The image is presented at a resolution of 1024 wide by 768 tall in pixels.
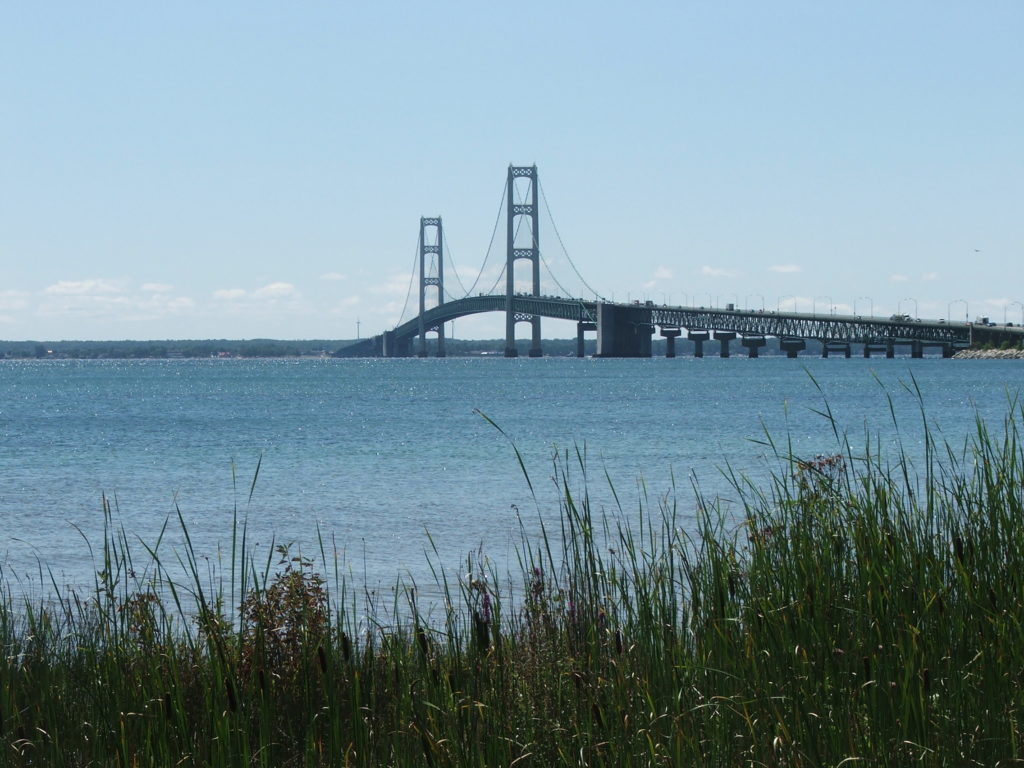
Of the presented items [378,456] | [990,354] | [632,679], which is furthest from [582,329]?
[632,679]

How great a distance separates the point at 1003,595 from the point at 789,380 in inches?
2792

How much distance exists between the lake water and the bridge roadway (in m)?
34.3

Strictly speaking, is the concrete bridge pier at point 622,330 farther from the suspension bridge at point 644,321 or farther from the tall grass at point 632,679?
the tall grass at point 632,679

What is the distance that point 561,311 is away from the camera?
97.9 m

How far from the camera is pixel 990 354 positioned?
101438 millimetres

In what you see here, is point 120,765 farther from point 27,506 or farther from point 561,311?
point 561,311

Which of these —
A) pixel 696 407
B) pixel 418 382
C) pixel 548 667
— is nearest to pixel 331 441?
pixel 696 407

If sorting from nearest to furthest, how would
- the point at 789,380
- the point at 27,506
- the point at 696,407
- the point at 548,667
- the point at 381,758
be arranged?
the point at 381,758
the point at 548,667
the point at 27,506
the point at 696,407
the point at 789,380

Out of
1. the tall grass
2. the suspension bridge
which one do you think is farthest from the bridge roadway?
the tall grass

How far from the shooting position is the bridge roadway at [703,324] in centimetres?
9750

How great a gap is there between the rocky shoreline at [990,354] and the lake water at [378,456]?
3627 cm

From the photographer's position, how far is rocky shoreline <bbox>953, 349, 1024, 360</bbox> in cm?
9688

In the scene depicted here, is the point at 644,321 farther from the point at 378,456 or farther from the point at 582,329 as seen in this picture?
the point at 378,456

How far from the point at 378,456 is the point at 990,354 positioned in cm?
8366
